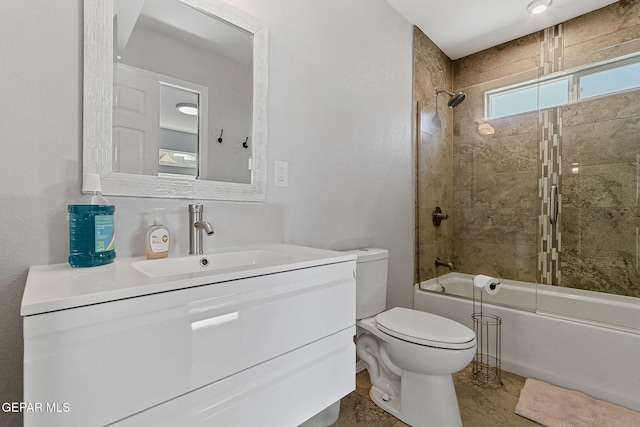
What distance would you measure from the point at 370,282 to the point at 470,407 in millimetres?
780

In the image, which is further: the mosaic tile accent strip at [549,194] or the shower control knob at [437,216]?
the shower control knob at [437,216]

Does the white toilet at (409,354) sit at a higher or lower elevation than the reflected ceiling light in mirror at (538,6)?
lower

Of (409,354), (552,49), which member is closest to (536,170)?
(552,49)

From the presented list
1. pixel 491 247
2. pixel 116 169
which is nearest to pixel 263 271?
pixel 116 169

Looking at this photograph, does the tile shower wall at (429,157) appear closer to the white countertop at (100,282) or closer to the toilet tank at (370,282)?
the toilet tank at (370,282)

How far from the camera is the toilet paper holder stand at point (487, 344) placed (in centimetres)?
186

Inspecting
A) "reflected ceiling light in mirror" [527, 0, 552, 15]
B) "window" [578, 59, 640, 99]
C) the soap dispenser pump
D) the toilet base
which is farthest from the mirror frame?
"window" [578, 59, 640, 99]

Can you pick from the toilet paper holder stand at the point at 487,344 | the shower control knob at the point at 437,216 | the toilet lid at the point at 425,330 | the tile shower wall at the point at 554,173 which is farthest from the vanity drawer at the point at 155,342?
the tile shower wall at the point at 554,173

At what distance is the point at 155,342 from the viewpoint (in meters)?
0.61

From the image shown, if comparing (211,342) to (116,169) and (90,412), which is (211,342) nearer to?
(90,412)

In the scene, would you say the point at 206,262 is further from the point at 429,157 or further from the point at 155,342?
the point at 429,157

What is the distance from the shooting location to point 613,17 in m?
2.10

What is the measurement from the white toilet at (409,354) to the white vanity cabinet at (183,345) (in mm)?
486

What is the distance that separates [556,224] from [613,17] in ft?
4.88
